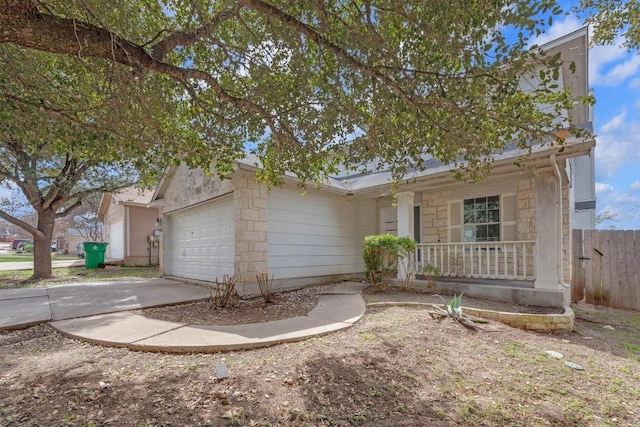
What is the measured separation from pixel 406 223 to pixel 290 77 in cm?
444

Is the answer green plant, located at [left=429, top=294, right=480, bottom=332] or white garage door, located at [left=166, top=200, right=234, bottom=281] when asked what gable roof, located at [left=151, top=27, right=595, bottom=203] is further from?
green plant, located at [left=429, top=294, right=480, bottom=332]

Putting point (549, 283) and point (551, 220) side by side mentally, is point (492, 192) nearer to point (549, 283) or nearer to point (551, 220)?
point (551, 220)

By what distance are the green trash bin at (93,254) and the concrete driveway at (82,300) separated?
7.74 m

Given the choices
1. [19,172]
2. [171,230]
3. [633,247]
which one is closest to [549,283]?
[633,247]

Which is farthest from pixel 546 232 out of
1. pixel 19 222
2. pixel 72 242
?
pixel 72 242

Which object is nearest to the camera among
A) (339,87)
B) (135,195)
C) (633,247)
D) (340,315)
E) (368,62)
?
(368,62)

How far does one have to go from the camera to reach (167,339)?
3729mm

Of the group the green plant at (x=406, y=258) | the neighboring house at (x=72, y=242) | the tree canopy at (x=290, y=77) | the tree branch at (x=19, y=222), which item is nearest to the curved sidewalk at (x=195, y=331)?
the green plant at (x=406, y=258)

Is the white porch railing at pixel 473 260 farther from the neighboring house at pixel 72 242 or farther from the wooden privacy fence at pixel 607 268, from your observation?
the neighboring house at pixel 72 242

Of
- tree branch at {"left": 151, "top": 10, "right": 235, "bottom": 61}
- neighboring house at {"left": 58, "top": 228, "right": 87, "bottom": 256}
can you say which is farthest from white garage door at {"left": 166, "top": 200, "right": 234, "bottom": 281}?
neighboring house at {"left": 58, "top": 228, "right": 87, "bottom": 256}

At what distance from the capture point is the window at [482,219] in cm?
745

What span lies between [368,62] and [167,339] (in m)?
4.03

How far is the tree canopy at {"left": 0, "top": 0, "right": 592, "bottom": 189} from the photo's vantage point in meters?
2.84

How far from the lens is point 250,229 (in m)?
6.67
